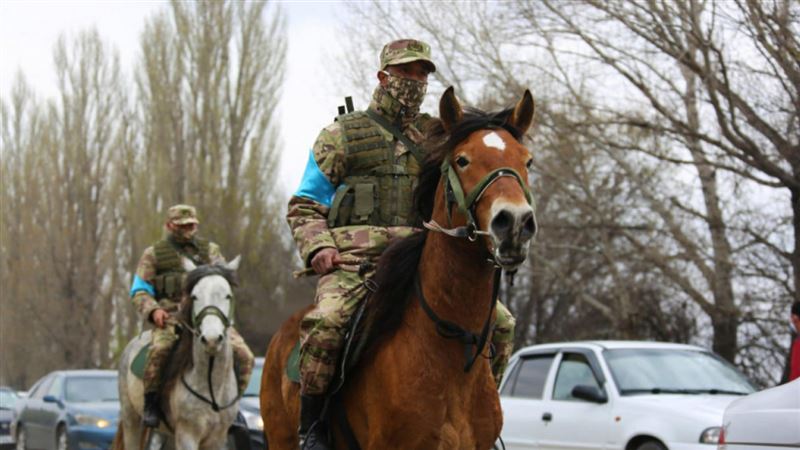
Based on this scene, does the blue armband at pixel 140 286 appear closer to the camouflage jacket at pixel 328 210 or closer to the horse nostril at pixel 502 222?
the camouflage jacket at pixel 328 210

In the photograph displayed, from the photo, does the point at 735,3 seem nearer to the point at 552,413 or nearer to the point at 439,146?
the point at 552,413

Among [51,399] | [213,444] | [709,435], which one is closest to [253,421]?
[213,444]

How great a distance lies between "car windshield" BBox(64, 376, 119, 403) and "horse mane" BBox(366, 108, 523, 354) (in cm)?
1484

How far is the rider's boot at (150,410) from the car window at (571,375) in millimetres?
4158

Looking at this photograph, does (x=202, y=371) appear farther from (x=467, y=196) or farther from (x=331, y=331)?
(x=467, y=196)

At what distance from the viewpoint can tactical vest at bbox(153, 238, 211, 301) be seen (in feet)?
40.7

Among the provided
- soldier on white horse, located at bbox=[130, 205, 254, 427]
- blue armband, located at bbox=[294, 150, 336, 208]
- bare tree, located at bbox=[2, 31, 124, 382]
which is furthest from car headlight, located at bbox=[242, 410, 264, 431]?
bare tree, located at bbox=[2, 31, 124, 382]

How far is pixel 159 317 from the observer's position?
11.8 meters

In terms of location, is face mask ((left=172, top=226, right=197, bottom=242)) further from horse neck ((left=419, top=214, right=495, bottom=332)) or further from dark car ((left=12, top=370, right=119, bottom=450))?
horse neck ((left=419, top=214, right=495, bottom=332))

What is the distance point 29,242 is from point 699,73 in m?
36.3

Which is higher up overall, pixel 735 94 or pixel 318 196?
pixel 735 94

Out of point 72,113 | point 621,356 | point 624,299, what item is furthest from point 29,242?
point 621,356

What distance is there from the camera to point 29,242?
4769 cm

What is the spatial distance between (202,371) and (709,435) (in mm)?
4799
